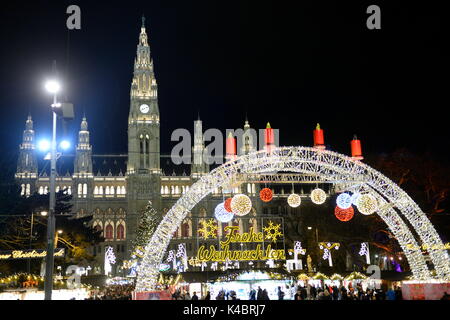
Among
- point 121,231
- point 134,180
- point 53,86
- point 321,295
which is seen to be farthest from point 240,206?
point 121,231

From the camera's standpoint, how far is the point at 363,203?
67.5 feet

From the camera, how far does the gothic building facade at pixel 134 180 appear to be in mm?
72125

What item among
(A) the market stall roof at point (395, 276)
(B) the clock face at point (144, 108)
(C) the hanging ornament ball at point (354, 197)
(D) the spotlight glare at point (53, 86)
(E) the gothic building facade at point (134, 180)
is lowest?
(A) the market stall roof at point (395, 276)

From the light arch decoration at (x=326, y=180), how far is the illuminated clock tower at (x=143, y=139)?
171 feet

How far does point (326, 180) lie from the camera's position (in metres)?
22.4

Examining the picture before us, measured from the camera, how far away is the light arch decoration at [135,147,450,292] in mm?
19625

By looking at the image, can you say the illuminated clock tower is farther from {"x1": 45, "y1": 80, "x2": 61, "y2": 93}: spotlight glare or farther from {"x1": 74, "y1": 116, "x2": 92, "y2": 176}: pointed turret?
{"x1": 45, "y1": 80, "x2": 61, "y2": 93}: spotlight glare

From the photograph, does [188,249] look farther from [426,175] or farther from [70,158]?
[426,175]

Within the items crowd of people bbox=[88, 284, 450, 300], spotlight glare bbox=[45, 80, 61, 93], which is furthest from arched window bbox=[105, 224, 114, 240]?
spotlight glare bbox=[45, 80, 61, 93]

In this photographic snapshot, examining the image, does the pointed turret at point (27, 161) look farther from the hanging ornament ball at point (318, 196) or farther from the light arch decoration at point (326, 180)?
the hanging ornament ball at point (318, 196)

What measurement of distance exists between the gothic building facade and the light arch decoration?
50.2 metres

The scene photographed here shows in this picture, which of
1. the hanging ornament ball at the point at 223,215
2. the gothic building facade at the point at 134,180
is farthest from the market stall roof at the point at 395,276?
the gothic building facade at the point at 134,180

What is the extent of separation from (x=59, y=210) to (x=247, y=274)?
15.2m

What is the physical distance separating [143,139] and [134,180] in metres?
7.03
